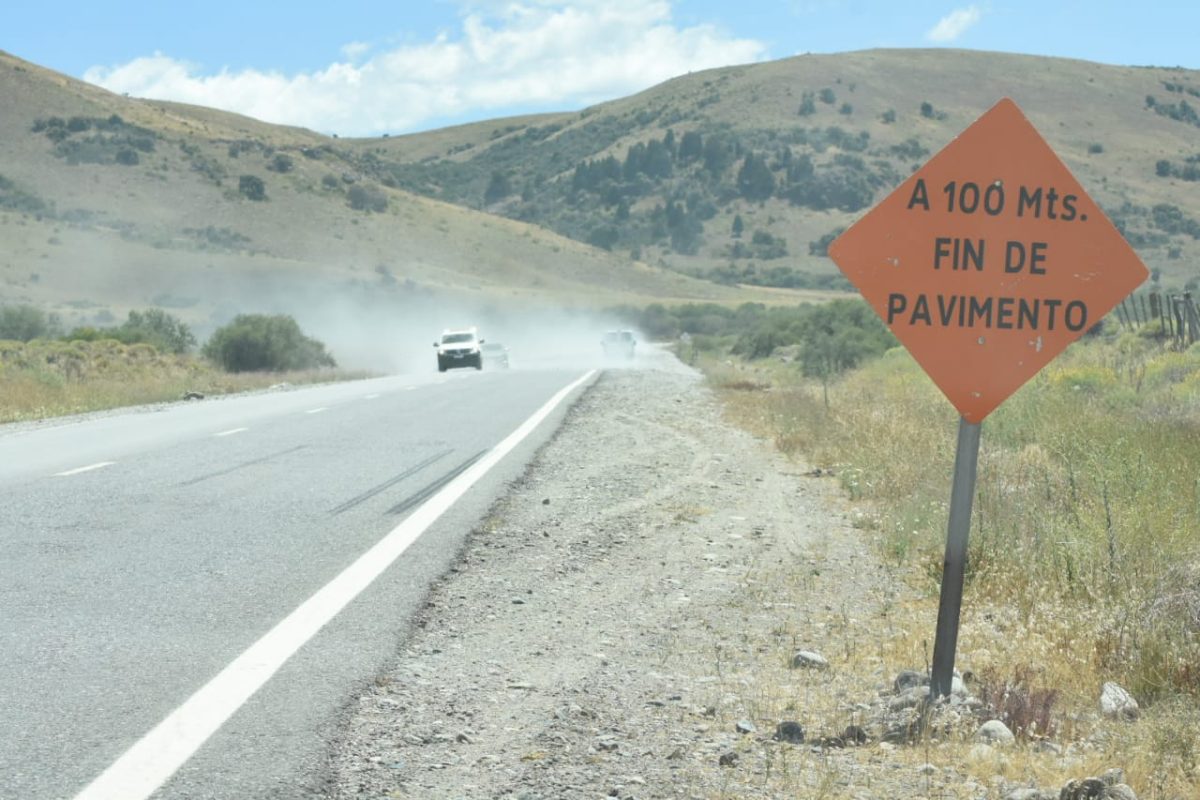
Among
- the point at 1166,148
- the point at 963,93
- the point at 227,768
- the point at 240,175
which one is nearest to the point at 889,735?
the point at 227,768

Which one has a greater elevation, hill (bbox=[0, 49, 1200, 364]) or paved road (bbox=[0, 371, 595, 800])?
hill (bbox=[0, 49, 1200, 364])

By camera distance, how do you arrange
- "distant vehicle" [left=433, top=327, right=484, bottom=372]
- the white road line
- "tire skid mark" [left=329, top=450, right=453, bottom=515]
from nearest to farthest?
1. "tire skid mark" [left=329, top=450, right=453, bottom=515]
2. the white road line
3. "distant vehicle" [left=433, top=327, right=484, bottom=372]

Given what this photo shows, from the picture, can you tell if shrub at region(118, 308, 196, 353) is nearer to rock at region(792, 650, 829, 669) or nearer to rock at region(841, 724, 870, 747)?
rock at region(792, 650, 829, 669)

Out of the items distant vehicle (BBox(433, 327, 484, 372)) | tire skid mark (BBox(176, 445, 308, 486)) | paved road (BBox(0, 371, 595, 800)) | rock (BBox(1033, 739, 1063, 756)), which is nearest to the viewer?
paved road (BBox(0, 371, 595, 800))

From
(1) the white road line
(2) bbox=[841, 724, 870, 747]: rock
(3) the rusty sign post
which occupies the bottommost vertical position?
(2) bbox=[841, 724, 870, 747]: rock

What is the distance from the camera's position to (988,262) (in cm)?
620

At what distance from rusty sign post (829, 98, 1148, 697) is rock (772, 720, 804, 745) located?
0.71 m

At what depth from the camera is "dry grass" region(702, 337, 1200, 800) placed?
5.66 metres

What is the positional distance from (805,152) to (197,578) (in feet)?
460

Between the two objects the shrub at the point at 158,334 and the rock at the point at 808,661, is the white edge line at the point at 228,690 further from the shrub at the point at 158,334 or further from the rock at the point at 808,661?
the shrub at the point at 158,334

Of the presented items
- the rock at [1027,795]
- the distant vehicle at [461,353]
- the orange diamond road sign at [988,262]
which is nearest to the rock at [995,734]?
the rock at [1027,795]

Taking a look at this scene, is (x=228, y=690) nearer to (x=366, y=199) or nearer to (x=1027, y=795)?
(x=1027, y=795)

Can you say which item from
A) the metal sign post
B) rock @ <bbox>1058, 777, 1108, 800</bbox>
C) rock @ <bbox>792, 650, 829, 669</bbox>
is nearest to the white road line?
rock @ <bbox>792, 650, 829, 669</bbox>

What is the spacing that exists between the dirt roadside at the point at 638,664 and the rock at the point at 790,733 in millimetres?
31
